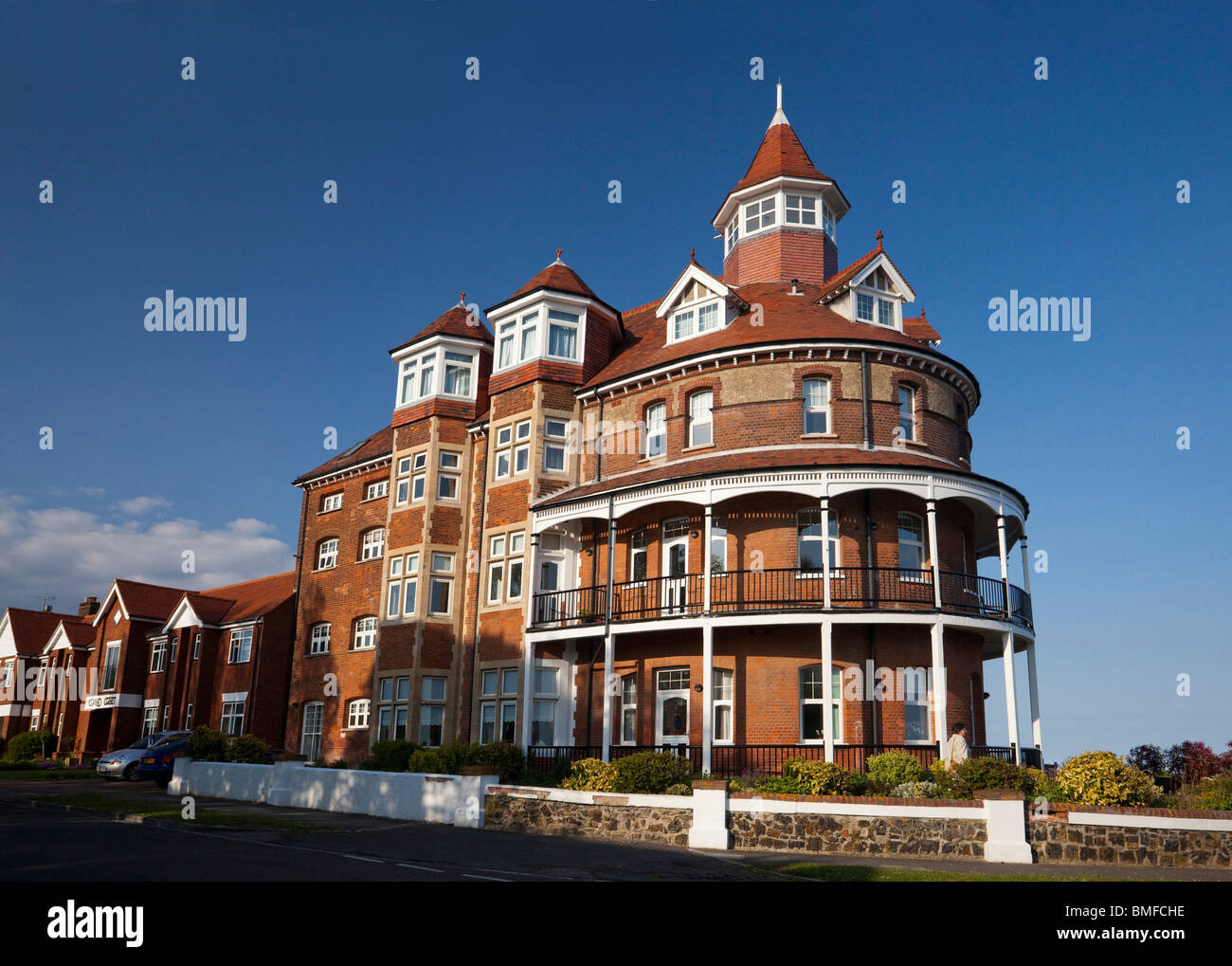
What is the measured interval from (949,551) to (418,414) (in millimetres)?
17112

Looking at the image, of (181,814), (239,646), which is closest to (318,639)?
(239,646)

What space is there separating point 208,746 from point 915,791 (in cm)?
2087

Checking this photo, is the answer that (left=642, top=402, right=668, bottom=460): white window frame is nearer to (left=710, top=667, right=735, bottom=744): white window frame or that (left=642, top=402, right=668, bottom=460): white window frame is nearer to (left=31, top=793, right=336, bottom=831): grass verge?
(left=710, top=667, right=735, bottom=744): white window frame

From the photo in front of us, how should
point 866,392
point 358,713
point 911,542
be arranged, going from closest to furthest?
Answer: point 911,542, point 866,392, point 358,713

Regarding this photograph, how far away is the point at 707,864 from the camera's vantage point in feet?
47.7

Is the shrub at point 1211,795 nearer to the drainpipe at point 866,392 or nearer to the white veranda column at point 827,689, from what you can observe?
the white veranda column at point 827,689

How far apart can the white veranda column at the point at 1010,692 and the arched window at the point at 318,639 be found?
23795 millimetres

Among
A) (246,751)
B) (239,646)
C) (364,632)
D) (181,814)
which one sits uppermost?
(364,632)

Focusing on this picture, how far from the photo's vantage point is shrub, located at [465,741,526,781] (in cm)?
2159

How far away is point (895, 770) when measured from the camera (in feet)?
62.8

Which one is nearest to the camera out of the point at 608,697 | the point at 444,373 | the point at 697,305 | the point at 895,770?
the point at 895,770

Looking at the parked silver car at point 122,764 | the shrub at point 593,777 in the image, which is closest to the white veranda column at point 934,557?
the shrub at point 593,777

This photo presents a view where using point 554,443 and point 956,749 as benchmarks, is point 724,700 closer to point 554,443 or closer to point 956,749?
point 956,749
